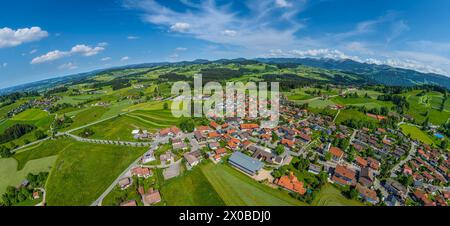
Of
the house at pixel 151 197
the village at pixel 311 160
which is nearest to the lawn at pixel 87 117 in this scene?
the village at pixel 311 160

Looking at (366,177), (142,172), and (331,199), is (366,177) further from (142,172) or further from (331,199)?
(142,172)

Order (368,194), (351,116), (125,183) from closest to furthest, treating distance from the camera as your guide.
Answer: (368,194), (125,183), (351,116)

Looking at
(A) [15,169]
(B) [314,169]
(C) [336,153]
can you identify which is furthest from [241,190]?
(A) [15,169]

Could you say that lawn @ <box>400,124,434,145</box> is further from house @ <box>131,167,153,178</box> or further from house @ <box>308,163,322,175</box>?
house @ <box>131,167,153,178</box>

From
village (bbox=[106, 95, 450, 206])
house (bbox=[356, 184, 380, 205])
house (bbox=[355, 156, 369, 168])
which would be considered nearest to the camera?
house (bbox=[356, 184, 380, 205])

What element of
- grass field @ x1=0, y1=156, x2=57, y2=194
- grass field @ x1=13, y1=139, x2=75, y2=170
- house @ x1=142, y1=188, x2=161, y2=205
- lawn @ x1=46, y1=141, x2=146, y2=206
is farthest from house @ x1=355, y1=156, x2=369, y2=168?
grass field @ x1=13, y1=139, x2=75, y2=170

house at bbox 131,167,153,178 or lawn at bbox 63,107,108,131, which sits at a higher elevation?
lawn at bbox 63,107,108,131

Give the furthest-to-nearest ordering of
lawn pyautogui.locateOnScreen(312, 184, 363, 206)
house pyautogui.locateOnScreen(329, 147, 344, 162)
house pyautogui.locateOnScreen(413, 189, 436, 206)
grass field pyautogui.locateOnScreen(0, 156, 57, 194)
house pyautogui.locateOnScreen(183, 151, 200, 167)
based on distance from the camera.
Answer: house pyautogui.locateOnScreen(329, 147, 344, 162) → house pyautogui.locateOnScreen(183, 151, 200, 167) → grass field pyautogui.locateOnScreen(0, 156, 57, 194) → house pyautogui.locateOnScreen(413, 189, 436, 206) → lawn pyautogui.locateOnScreen(312, 184, 363, 206)
